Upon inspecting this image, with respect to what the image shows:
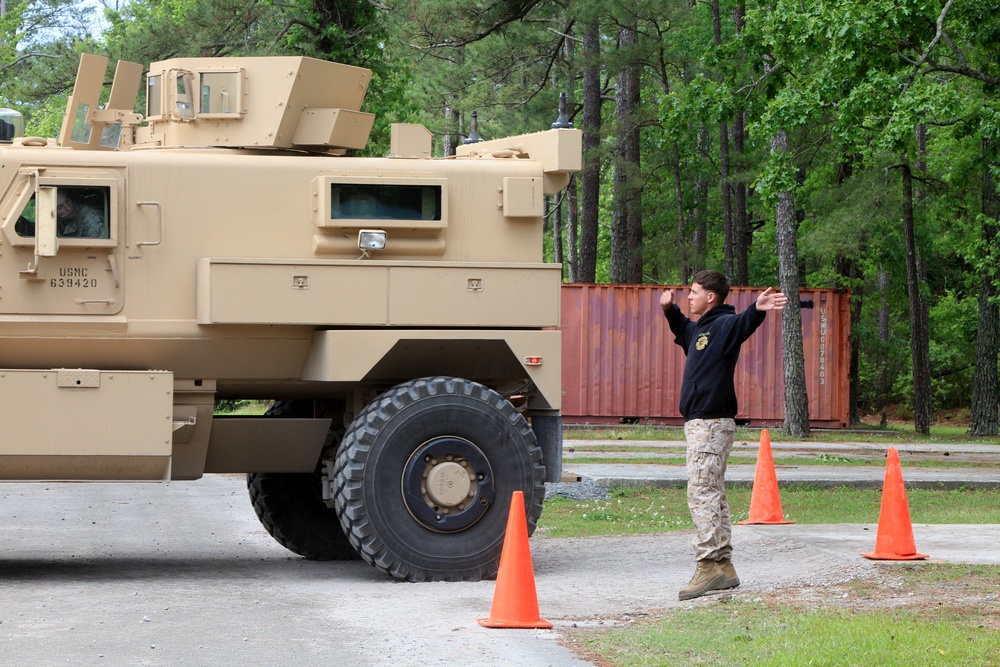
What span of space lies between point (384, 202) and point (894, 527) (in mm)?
4023

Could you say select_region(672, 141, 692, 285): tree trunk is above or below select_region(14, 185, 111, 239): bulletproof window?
above

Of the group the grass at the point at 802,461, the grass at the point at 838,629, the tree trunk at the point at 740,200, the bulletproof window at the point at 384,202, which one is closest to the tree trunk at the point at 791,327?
the grass at the point at 802,461

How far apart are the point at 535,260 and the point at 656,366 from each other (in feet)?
59.8

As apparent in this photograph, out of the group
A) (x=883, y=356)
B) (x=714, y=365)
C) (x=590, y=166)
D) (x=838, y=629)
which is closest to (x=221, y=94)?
(x=714, y=365)

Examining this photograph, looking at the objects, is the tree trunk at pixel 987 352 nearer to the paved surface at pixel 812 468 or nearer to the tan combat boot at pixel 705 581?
the paved surface at pixel 812 468

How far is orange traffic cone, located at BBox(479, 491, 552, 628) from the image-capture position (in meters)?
7.48

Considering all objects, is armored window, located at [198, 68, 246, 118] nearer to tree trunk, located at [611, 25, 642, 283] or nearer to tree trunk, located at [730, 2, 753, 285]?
tree trunk, located at [730, 2, 753, 285]

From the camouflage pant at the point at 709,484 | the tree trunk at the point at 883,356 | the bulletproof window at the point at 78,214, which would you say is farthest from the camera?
the tree trunk at the point at 883,356

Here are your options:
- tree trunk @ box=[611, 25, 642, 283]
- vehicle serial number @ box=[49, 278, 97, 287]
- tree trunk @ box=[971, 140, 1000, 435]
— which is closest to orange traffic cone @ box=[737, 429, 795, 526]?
vehicle serial number @ box=[49, 278, 97, 287]

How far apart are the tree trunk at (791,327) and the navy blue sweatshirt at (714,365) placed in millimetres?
17815

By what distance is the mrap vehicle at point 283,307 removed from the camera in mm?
9125

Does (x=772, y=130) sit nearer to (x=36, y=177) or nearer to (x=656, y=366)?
(x=656, y=366)

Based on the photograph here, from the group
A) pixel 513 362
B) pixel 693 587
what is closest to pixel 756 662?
pixel 693 587

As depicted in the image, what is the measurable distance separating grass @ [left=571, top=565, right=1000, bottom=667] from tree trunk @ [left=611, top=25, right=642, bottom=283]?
26.8 m
